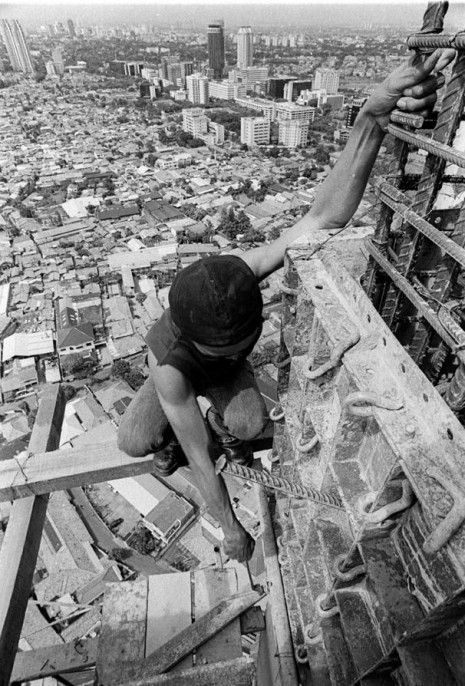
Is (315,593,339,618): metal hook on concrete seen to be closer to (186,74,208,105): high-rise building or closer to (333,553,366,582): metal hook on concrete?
(333,553,366,582): metal hook on concrete

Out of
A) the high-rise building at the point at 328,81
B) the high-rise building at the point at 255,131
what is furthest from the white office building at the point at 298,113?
the high-rise building at the point at 328,81

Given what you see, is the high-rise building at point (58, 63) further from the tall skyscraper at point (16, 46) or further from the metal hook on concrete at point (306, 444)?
the metal hook on concrete at point (306, 444)

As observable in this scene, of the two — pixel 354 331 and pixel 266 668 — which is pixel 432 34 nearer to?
pixel 354 331

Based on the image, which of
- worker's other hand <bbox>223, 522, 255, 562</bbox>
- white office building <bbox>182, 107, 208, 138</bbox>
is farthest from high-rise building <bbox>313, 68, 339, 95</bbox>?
worker's other hand <bbox>223, 522, 255, 562</bbox>

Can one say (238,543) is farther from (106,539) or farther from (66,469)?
(106,539)

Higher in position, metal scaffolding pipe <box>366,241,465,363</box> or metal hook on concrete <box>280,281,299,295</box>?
metal scaffolding pipe <box>366,241,465,363</box>

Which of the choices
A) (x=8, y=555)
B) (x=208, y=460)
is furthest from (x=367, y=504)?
(x=8, y=555)

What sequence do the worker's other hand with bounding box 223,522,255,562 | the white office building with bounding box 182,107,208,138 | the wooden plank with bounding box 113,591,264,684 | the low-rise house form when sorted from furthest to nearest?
the white office building with bounding box 182,107,208,138, the low-rise house, the wooden plank with bounding box 113,591,264,684, the worker's other hand with bounding box 223,522,255,562

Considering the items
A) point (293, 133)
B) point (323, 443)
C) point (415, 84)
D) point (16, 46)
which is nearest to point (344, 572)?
point (323, 443)
